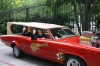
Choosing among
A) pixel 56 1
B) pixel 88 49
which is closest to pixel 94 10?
pixel 56 1

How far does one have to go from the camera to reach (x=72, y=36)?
25.4ft

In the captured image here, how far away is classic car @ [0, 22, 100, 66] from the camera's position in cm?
600

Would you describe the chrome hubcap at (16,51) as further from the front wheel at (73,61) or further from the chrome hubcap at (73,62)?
the chrome hubcap at (73,62)

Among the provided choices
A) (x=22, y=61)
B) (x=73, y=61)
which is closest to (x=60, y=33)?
(x=73, y=61)

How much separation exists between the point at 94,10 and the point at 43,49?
197 inches

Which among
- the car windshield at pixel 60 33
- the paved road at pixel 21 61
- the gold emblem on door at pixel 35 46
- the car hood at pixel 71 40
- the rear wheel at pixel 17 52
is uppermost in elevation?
the car windshield at pixel 60 33

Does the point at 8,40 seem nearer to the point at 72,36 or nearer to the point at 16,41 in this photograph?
the point at 16,41

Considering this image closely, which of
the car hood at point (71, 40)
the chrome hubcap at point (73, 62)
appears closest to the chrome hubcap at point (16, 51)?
the car hood at point (71, 40)

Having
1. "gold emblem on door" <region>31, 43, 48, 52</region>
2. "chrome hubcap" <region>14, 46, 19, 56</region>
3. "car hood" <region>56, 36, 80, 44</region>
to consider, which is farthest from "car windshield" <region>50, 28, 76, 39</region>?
"chrome hubcap" <region>14, 46, 19, 56</region>

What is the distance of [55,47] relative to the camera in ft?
22.5

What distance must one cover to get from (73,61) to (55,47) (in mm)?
750

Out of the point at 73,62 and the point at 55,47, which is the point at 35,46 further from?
the point at 73,62

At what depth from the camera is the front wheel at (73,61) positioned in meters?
6.22

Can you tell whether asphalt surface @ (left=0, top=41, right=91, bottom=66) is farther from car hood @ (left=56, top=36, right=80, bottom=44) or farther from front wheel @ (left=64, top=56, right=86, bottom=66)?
front wheel @ (left=64, top=56, right=86, bottom=66)
